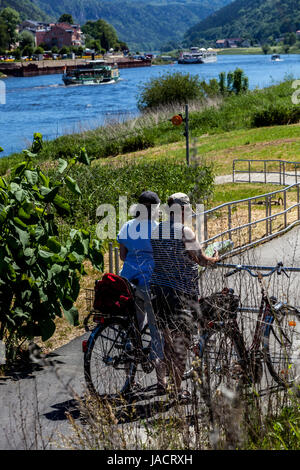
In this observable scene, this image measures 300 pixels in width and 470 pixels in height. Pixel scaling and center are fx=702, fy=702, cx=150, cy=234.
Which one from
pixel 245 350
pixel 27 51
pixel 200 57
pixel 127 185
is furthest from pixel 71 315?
pixel 27 51

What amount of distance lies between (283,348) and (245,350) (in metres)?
0.27

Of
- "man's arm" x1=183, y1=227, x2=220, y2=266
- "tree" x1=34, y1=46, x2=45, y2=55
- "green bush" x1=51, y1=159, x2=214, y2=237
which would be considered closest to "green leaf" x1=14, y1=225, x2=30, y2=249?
"man's arm" x1=183, y1=227, x2=220, y2=266

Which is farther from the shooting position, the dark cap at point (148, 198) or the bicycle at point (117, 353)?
the dark cap at point (148, 198)

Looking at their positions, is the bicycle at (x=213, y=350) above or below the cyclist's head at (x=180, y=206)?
below

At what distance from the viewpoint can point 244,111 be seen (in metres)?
38.2

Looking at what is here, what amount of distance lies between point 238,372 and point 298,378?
364mm

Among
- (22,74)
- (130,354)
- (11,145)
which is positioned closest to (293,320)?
(130,354)

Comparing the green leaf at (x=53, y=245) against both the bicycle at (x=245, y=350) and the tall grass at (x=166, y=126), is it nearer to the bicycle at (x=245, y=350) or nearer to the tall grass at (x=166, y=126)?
the bicycle at (x=245, y=350)

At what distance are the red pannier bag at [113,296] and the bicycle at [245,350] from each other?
23.0 inches

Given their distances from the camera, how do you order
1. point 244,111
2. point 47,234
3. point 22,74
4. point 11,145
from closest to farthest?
point 47,234
point 244,111
point 11,145
point 22,74

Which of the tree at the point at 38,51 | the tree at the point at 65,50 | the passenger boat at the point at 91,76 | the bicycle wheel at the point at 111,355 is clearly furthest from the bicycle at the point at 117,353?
the tree at the point at 65,50

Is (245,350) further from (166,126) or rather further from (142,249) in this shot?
(166,126)

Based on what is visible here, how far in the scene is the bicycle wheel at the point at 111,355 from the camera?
16.4 feet
